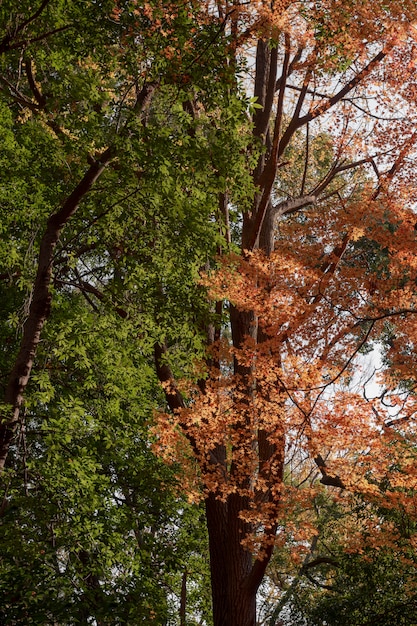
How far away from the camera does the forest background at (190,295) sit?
23.1 feet

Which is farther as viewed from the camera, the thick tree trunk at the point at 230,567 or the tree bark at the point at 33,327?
the thick tree trunk at the point at 230,567

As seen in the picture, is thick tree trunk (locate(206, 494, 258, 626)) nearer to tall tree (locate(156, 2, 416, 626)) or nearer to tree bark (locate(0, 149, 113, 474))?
tall tree (locate(156, 2, 416, 626))

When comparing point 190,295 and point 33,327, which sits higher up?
point 190,295

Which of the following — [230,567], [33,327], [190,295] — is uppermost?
[190,295]

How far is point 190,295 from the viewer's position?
332 inches

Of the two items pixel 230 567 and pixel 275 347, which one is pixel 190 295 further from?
pixel 230 567

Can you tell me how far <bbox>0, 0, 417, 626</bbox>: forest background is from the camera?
7031 millimetres

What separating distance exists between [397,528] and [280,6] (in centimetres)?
816

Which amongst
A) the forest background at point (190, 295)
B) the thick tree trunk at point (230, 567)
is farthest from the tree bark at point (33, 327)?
the thick tree trunk at point (230, 567)

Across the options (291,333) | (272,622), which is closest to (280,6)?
(291,333)

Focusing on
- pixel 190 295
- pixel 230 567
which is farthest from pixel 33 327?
pixel 230 567

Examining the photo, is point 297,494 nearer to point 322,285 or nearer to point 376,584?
point 322,285

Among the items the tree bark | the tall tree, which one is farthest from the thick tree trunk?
the tree bark

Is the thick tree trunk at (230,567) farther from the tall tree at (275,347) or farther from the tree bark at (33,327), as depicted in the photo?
the tree bark at (33,327)
